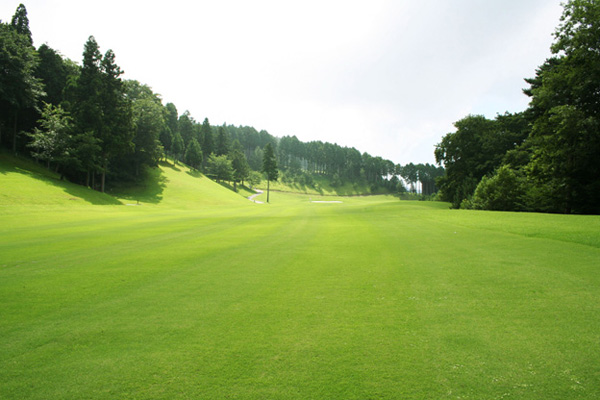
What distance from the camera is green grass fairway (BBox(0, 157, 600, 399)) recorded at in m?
2.89

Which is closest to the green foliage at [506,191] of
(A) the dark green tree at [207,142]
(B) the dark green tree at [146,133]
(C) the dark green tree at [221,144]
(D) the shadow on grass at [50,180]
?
(D) the shadow on grass at [50,180]

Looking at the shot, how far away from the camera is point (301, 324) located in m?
4.17

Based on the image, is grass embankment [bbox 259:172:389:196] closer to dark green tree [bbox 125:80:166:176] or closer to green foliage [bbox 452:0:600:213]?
dark green tree [bbox 125:80:166:176]

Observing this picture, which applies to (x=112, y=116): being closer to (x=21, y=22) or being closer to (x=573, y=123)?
(x=21, y=22)

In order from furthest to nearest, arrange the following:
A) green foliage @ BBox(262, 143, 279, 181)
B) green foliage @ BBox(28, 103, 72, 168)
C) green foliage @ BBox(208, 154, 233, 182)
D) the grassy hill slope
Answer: green foliage @ BBox(208, 154, 233, 182) → green foliage @ BBox(262, 143, 279, 181) → green foliage @ BBox(28, 103, 72, 168) → the grassy hill slope

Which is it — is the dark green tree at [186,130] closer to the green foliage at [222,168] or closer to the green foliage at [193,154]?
the green foliage at [193,154]

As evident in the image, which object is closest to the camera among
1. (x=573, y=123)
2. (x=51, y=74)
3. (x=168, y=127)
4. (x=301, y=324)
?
(x=301, y=324)

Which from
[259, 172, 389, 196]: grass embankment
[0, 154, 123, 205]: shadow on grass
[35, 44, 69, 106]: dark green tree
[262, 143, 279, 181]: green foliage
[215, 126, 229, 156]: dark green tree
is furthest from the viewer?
[259, 172, 389, 196]: grass embankment

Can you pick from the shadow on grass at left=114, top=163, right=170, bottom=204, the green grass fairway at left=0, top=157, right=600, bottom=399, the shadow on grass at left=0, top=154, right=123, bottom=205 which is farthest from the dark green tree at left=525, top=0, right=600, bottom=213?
the shadow on grass at left=114, top=163, right=170, bottom=204

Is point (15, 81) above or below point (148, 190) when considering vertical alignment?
above

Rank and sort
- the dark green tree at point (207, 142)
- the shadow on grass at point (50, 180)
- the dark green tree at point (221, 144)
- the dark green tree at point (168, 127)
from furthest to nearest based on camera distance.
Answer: the dark green tree at point (221, 144)
the dark green tree at point (207, 142)
the dark green tree at point (168, 127)
the shadow on grass at point (50, 180)

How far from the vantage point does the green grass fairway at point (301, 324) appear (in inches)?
114

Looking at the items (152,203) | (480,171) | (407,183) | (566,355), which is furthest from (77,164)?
(407,183)

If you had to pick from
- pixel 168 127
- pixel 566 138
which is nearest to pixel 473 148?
pixel 566 138
